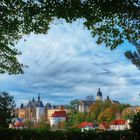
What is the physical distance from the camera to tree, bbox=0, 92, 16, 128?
32.1m

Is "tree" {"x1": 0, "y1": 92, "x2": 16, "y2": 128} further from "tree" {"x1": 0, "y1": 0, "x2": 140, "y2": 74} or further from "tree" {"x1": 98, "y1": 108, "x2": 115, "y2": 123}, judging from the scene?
"tree" {"x1": 98, "y1": 108, "x2": 115, "y2": 123}

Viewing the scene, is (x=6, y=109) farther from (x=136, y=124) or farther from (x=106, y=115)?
(x=106, y=115)

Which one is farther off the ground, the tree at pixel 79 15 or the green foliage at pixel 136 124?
the tree at pixel 79 15

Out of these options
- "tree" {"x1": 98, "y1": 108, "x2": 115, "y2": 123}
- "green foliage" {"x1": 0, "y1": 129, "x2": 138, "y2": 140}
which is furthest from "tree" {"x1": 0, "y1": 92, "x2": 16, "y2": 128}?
"tree" {"x1": 98, "y1": 108, "x2": 115, "y2": 123}

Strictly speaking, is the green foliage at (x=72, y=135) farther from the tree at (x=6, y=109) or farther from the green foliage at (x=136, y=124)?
the tree at (x=6, y=109)

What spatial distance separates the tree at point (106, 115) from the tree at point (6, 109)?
423 ft

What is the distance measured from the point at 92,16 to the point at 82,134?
222 inches

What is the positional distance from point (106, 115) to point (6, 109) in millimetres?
136229

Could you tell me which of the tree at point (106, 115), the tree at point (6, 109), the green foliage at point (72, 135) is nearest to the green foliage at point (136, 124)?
the green foliage at point (72, 135)

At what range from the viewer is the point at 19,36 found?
84.3 ft

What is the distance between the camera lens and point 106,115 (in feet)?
548

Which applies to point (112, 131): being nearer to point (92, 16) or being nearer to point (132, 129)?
point (132, 129)

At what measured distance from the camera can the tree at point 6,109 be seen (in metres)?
32.1

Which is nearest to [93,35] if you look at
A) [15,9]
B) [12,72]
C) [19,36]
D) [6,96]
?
[15,9]
